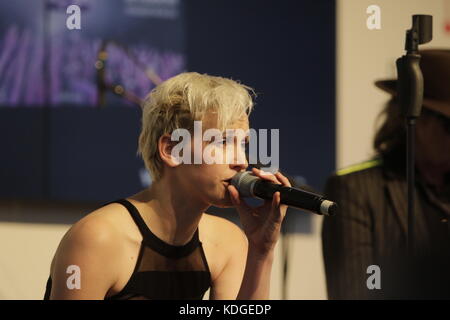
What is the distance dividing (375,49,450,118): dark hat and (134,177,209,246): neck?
79 centimetres

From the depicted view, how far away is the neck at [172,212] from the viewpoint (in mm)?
1630

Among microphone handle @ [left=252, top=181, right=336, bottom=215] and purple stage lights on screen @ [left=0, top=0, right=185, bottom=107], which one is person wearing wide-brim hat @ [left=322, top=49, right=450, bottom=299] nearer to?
microphone handle @ [left=252, top=181, right=336, bottom=215]

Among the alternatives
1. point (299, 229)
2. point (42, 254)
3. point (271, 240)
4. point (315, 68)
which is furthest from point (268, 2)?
point (271, 240)

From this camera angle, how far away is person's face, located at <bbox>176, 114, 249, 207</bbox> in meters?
1.57

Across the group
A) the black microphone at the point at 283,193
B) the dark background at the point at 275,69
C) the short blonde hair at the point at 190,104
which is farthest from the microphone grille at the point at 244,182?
the dark background at the point at 275,69

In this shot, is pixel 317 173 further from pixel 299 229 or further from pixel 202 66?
pixel 202 66

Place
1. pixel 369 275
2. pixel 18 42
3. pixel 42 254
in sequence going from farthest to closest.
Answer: pixel 18 42 < pixel 42 254 < pixel 369 275

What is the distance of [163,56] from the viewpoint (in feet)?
9.66

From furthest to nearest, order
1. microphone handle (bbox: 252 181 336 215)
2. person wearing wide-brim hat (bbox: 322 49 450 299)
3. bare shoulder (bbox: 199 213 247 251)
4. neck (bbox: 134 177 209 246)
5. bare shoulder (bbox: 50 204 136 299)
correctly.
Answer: person wearing wide-brim hat (bbox: 322 49 450 299), bare shoulder (bbox: 199 213 247 251), neck (bbox: 134 177 209 246), bare shoulder (bbox: 50 204 136 299), microphone handle (bbox: 252 181 336 215)

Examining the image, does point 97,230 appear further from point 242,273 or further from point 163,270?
point 242,273

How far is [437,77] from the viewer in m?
2.06

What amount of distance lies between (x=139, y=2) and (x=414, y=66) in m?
1.63

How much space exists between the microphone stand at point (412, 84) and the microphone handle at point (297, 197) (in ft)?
0.88

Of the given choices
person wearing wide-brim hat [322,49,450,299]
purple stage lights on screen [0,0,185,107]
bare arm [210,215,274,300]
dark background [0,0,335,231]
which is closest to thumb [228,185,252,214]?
bare arm [210,215,274,300]
